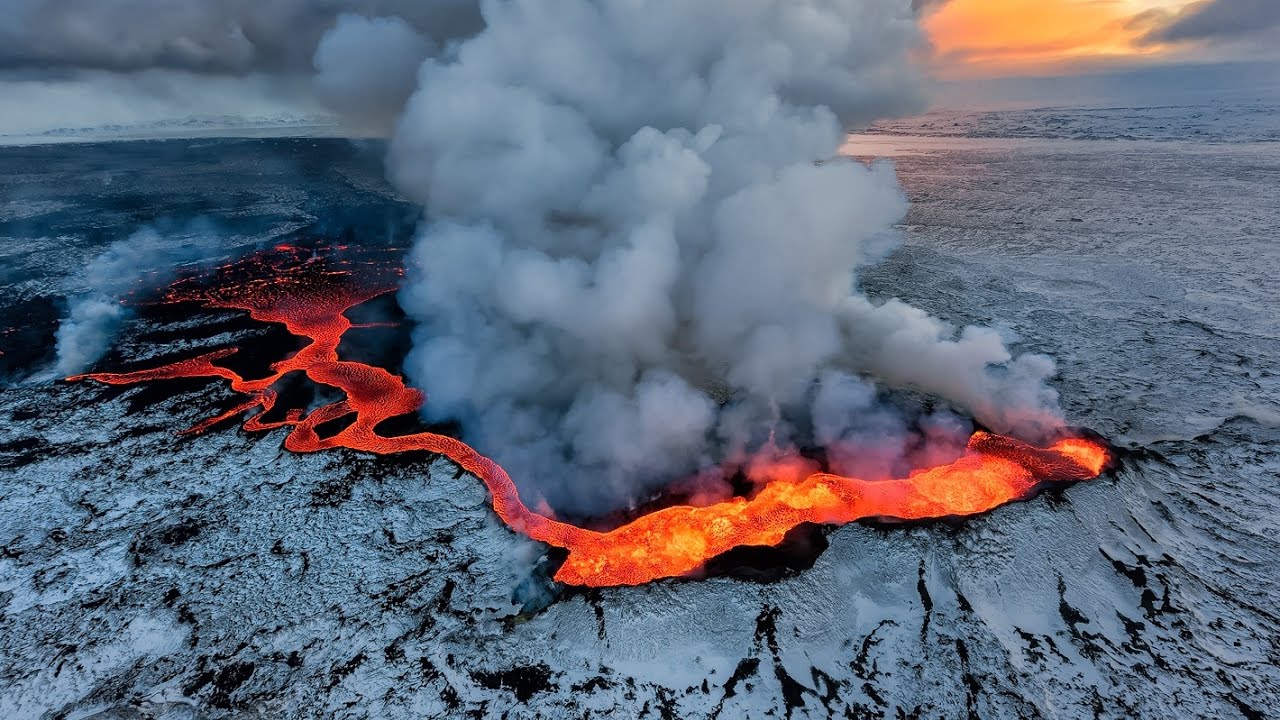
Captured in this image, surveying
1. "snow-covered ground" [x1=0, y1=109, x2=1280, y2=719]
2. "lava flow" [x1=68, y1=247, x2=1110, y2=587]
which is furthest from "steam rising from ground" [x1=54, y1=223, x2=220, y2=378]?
"snow-covered ground" [x1=0, y1=109, x2=1280, y2=719]

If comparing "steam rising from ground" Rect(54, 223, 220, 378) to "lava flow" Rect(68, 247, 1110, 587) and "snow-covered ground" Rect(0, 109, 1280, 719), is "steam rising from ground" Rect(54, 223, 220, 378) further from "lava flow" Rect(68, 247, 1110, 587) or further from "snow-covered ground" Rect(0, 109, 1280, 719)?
"snow-covered ground" Rect(0, 109, 1280, 719)

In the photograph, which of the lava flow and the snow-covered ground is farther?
the lava flow

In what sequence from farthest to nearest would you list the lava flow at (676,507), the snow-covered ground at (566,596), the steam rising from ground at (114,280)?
1. the steam rising from ground at (114,280)
2. the lava flow at (676,507)
3. the snow-covered ground at (566,596)

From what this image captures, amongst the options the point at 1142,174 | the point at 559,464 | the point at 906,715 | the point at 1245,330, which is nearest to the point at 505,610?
the point at 559,464

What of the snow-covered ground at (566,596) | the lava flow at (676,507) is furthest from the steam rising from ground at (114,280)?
the snow-covered ground at (566,596)

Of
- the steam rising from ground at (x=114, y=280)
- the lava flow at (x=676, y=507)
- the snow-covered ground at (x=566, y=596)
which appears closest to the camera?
the snow-covered ground at (x=566, y=596)

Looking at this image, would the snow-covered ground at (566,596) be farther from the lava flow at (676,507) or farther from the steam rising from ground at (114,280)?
the steam rising from ground at (114,280)
